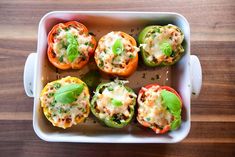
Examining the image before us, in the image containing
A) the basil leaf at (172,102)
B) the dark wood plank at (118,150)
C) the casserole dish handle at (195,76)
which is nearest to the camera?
the basil leaf at (172,102)

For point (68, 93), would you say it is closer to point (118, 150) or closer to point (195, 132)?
point (118, 150)

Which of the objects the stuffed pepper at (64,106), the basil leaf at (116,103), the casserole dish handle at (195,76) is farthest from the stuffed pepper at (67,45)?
the casserole dish handle at (195,76)

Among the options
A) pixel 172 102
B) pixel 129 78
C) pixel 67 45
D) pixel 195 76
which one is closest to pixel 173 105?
pixel 172 102

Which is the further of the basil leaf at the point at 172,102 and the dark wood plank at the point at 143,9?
the dark wood plank at the point at 143,9

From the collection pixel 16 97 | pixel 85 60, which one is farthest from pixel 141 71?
pixel 16 97

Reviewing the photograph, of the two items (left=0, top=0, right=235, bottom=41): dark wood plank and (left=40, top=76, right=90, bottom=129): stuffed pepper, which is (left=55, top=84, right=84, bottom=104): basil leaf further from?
(left=0, top=0, right=235, bottom=41): dark wood plank

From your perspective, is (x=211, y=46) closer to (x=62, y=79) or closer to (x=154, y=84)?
(x=154, y=84)

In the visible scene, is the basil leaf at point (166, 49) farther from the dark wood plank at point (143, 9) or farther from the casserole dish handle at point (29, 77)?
the casserole dish handle at point (29, 77)
